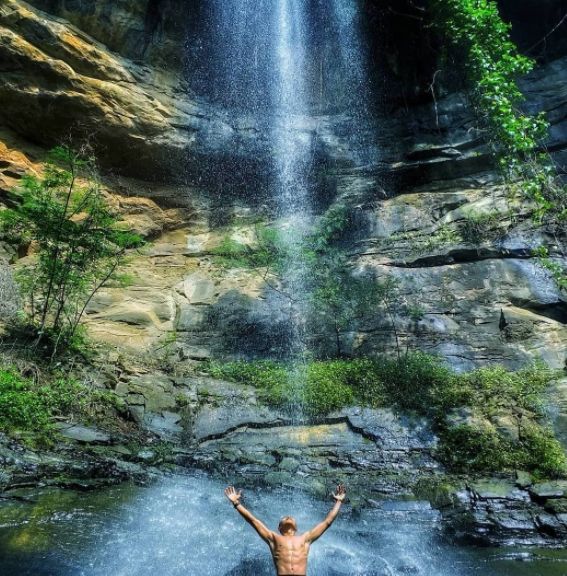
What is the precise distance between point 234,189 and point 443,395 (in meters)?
8.03

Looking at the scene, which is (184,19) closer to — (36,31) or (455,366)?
(36,31)

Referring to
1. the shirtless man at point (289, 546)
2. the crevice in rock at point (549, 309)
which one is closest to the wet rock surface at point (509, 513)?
the shirtless man at point (289, 546)

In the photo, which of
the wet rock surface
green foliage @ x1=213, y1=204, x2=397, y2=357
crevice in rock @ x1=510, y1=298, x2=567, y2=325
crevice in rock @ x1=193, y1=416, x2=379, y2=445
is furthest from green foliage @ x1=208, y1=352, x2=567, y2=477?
crevice in rock @ x1=510, y1=298, x2=567, y2=325

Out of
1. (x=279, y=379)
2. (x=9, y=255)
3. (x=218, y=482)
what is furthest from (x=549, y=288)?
(x=9, y=255)

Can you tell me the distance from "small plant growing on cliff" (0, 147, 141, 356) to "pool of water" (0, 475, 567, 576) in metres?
3.49

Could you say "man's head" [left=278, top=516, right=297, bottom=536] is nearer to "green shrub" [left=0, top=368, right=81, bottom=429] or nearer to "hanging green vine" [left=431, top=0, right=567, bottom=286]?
"green shrub" [left=0, top=368, right=81, bottom=429]

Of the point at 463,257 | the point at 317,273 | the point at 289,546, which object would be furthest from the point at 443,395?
the point at 289,546

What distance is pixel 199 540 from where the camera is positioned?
17.0 feet

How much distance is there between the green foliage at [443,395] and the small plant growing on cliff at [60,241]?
2.91 metres

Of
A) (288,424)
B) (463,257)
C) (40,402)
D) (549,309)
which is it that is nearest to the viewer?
(40,402)

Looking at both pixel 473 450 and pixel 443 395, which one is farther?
pixel 443 395

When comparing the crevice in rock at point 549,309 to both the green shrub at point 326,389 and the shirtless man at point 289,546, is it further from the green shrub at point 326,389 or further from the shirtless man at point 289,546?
the shirtless man at point 289,546

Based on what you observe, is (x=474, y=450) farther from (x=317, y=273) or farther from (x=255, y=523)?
(x=317, y=273)

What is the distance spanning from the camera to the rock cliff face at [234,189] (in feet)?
32.8
